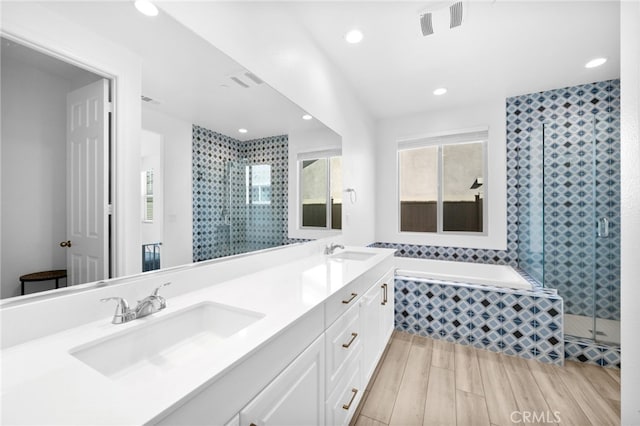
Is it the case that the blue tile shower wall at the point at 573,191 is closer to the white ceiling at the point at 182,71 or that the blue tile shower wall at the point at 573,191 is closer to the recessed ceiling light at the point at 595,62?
the recessed ceiling light at the point at 595,62

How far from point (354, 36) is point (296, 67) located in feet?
1.93

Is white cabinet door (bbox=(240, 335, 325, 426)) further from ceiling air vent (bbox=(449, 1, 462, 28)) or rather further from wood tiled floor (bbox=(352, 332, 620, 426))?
ceiling air vent (bbox=(449, 1, 462, 28))

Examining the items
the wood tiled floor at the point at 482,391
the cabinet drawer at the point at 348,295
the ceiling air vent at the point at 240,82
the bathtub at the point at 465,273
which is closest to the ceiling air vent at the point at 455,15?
the ceiling air vent at the point at 240,82

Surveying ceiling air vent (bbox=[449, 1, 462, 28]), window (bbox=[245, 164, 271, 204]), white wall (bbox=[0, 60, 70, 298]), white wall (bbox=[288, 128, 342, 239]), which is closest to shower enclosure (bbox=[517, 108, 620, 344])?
ceiling air vent (bbox=[449, 1, 462, 28])

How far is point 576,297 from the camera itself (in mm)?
2582

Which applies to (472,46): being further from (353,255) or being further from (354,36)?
(353,255)

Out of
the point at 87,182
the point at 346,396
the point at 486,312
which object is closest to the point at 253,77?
A: the point at 87,182

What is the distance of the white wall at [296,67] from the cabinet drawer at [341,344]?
4.49ft

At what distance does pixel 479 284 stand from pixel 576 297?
100 centimetres

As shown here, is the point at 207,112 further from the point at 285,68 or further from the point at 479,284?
the point at 479,284

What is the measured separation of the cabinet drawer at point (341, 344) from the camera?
3.78 ft

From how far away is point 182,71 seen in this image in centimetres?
115

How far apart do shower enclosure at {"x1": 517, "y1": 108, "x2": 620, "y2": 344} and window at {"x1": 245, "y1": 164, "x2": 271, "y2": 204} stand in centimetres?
271

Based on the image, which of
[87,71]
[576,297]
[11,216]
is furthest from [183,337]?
[576,297]
